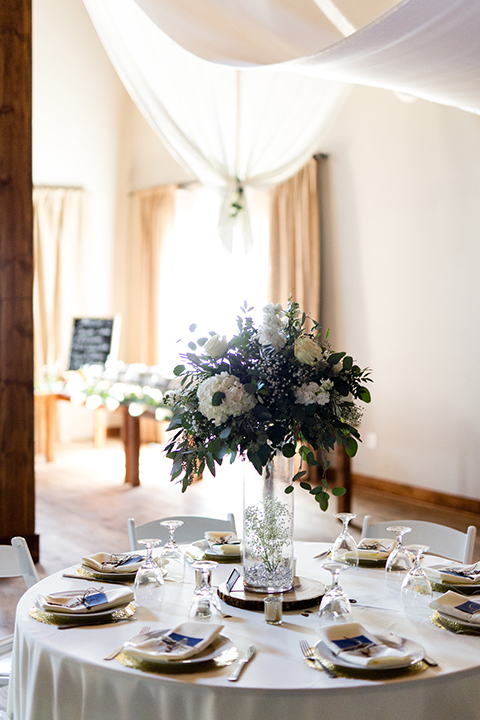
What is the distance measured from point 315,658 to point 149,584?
0.49 meters

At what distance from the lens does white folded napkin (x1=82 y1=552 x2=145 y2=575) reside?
6.65 ft

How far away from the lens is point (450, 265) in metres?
5.62

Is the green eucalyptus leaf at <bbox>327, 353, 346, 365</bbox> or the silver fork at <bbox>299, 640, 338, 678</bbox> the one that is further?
the green eucalyptus leaf at <bbox>327, 353, 346, 365</bbox>

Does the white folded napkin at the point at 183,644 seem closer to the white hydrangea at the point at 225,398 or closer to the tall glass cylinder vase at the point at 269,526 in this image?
the tall glass cylinder vase at the point at 269,526

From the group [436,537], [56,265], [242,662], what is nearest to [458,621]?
[242,662]

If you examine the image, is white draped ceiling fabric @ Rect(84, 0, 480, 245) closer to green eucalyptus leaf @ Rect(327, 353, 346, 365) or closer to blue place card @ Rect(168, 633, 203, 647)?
green eucalyptus leaf @ Rect(327, 353, 346, 365)

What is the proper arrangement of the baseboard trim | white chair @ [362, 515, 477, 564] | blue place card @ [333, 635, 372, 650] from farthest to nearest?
1. the baseboard trim
2. white chair @ [362, 515, 477, 564]
3. blue place card @ [333, 635, 372, 650]

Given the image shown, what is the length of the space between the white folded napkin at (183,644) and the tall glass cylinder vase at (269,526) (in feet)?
0.98

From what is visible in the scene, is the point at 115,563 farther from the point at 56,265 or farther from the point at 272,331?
the point at 56,265

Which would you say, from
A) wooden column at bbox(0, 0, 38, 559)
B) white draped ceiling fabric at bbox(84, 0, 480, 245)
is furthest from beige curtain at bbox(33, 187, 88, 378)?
wooden column at bbox(0, 0, 38, 559)

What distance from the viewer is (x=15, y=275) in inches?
169

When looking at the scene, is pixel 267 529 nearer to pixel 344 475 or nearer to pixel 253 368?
pixel 253 368

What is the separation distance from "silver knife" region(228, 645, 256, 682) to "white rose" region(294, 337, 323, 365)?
67 centimetres

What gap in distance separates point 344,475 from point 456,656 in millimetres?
3727
